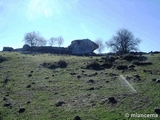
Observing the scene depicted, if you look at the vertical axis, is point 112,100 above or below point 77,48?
below

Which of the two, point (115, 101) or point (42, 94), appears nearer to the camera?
point (115, 101)

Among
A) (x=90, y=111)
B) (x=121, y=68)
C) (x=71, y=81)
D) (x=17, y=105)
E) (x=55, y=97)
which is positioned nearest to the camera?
(x=90, y=111)

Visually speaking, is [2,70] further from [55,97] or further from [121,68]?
[121,68]

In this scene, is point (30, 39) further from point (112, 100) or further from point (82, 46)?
point (112, 100)

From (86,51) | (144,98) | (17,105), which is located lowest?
(17,105)

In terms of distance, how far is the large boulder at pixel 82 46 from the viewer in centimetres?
7722

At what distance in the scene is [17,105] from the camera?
786 inches

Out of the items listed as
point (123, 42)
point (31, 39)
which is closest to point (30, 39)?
point (31, 39)

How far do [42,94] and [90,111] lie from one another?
8.99m

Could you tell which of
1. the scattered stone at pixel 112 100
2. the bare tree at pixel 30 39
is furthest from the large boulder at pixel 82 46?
the scattered stone at pixel 112 100

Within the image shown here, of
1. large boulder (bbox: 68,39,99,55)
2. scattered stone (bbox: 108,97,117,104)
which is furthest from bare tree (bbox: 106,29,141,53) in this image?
scattered stone (bbox: 108,97,117,104)

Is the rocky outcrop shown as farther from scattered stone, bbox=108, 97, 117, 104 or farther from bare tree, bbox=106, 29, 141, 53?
scattered stone, bbox=108, 97, 117, 104

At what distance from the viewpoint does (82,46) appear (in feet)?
257

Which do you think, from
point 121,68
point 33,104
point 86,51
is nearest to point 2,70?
point 33,104
